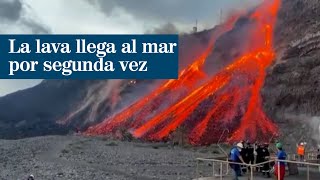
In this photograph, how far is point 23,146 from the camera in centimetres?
5450

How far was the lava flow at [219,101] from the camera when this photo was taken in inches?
2356

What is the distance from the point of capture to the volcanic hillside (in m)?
58.2

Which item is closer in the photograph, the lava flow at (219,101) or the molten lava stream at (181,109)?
the lava flow at (219,101)

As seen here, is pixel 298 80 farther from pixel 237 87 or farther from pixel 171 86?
pixel 171 86

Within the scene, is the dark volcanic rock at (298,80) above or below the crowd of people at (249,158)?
above

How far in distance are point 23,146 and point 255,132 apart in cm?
2801

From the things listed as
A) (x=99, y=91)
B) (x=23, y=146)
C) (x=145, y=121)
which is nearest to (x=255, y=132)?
(x=145, y=121)

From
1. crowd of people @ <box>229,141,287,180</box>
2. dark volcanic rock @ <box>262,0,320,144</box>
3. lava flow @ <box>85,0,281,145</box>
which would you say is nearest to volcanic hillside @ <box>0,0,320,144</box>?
lava flow @ <box>85,0,281,145</box>

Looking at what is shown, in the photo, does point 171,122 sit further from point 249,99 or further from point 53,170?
point 53,170

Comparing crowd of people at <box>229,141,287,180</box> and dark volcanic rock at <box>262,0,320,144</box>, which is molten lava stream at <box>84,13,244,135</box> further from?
crowd of people at <box>229,141,287,180</box>

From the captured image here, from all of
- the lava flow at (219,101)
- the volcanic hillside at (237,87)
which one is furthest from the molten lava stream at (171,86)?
the volcanic hillside at (237,87)

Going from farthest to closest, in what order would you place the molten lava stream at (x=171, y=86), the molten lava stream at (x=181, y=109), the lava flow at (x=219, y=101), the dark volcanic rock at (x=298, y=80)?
the molten lava stream at (x=171, y=86)
the molten lava stream at (x=181, y=109)
the lava flow at (x=219, y=101)
the dark volcanic rock at (x=298, y=80)

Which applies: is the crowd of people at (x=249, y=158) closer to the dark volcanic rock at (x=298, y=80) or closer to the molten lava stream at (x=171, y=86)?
the dark volcanic rock at (x=298, y=80)

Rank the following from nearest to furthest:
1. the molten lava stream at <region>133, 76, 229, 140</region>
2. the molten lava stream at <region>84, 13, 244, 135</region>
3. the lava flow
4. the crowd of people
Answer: the crowd of people < the lava flow < the molten lava stream at <region>133, 76, 229, 140</region> < the molten lava stream at <region>84, 13, 244, 135</region>
